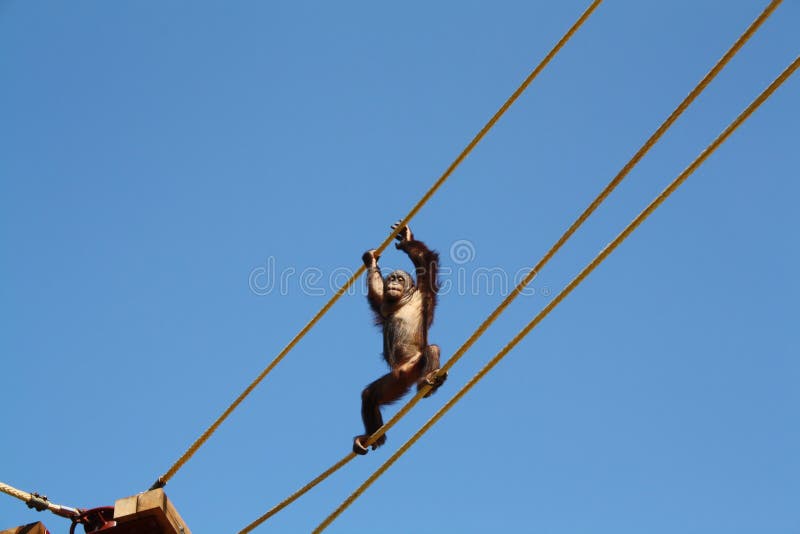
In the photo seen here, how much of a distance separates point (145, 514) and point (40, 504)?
30.5 inches

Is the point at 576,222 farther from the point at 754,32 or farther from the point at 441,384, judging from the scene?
the point at 441,384

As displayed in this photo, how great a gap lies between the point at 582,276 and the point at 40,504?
4.02 m

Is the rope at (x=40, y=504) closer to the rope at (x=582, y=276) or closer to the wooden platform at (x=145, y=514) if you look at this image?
the wooden platform at (x=145, y=514)

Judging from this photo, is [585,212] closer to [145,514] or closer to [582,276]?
[582,276]

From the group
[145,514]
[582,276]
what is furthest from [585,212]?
[145,514]

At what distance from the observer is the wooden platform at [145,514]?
678cm

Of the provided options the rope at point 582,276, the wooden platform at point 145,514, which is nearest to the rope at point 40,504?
the wooden platform at point 145,514

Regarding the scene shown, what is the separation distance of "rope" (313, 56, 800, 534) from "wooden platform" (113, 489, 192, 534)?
3.36 ft

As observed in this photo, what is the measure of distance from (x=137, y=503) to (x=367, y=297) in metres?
4.89

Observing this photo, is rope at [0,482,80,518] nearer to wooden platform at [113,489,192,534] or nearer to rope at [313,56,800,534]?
wooden platform at [113,489,192,534]

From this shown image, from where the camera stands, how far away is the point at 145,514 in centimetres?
680

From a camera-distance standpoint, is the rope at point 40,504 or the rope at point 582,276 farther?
the rope at point 40,504

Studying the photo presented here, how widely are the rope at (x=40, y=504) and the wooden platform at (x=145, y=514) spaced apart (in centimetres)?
37

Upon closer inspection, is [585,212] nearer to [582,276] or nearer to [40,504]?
[582,276]
